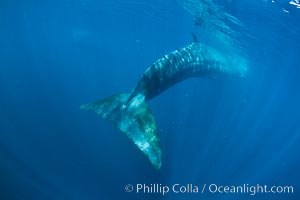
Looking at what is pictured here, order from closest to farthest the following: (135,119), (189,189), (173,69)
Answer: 1. (135,119)
2. (173,69)
3. (189,189)

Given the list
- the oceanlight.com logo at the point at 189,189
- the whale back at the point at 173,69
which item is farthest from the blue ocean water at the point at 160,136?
the whale back at the point at 173,69

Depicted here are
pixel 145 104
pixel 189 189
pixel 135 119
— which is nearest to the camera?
pixel 135 119

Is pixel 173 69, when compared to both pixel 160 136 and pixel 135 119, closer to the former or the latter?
pixel 135 119

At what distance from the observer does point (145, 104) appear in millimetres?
8109

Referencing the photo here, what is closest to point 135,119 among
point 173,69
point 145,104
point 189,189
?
point 145,104

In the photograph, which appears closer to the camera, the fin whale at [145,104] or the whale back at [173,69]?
the fin whale at [145,104]

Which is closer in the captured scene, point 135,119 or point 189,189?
point 135,119

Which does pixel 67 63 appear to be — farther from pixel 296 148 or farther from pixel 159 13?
pixel 296 148

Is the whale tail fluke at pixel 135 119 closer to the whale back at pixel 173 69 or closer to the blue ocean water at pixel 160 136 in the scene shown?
the whale back at pixel 173 69

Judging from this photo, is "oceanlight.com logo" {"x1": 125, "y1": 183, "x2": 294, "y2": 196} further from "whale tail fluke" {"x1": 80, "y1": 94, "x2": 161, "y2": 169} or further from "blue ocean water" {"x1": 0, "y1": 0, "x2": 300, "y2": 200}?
"whale tail fluke" {"x1": 80, "y1": 94, "x2": 161, "y2": 169}

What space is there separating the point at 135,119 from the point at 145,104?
2.05 feet

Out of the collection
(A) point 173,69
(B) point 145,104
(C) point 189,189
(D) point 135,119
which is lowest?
(C) point 189,189

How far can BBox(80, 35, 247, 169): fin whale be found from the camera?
6.87 m

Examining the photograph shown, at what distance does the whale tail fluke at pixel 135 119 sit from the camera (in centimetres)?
664
